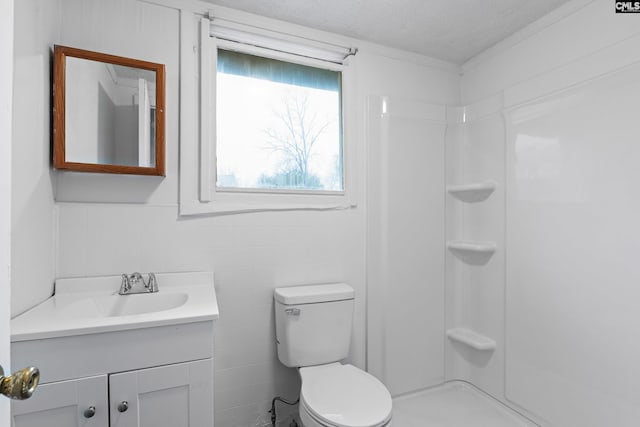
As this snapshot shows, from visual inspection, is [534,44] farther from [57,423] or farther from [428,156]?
[57,423]

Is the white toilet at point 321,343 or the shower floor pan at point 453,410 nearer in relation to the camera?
the white toilet at point 321,343

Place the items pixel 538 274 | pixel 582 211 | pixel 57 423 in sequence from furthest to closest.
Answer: pixel 538 274 < pixel 582 211 < pixel 57 423

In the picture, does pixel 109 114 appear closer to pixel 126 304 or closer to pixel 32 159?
pixel 32 159

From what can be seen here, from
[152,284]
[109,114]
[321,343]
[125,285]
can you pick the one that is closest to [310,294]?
[321,343]

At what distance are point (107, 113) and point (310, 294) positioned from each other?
122 cm

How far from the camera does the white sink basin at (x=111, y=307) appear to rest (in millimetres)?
1008

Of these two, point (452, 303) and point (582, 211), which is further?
point (452, 303)

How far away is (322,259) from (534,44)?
A: 1644mm

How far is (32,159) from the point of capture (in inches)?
46.7

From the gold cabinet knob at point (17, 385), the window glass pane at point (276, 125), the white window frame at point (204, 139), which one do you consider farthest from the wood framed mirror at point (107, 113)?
the gold cabinet knob at point (17, 385)

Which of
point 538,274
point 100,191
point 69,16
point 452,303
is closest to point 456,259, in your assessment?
point 452,303

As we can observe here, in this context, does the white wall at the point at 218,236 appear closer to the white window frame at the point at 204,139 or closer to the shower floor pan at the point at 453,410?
the white window frame at the point at 204,139

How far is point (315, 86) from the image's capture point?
6.35 ft

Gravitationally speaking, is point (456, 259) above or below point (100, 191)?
below
